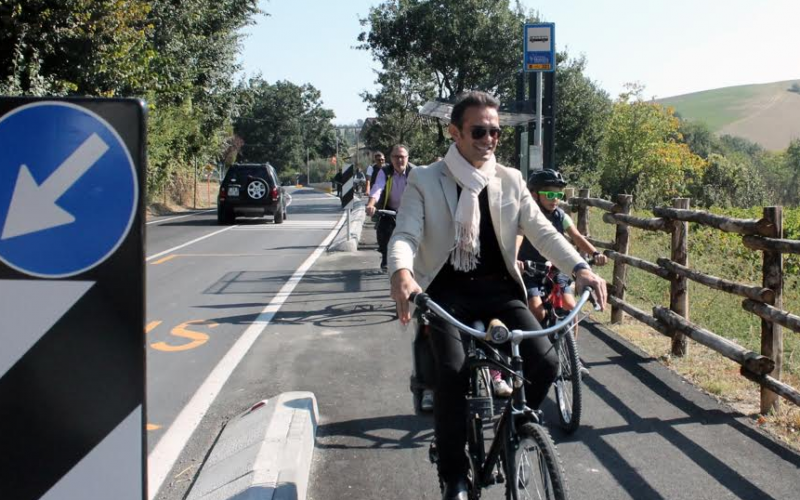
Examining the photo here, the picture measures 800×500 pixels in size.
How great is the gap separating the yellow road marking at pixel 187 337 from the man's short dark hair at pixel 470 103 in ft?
15.8

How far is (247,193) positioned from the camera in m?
25.4

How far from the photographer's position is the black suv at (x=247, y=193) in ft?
83.6

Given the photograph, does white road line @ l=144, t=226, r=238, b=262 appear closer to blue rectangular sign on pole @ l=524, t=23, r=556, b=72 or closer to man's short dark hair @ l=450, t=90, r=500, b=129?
blue rectangular sign on pole @ l=524, t=23, r=556, b=72

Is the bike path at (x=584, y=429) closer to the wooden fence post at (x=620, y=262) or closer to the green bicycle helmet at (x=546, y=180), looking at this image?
the wooden fence post at (x=620, y=262)

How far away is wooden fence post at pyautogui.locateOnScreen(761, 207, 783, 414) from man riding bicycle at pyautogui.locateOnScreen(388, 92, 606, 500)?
9.30ft

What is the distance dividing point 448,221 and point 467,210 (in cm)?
11

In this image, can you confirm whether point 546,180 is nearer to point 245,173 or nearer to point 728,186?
point 245,173

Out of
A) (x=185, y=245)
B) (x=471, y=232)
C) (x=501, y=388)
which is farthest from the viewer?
(x=185, y=245)

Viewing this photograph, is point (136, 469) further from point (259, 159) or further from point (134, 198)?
point (259, 159)

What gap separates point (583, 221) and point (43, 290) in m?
9.32

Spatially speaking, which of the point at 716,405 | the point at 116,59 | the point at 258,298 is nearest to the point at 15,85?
the point at 116,59

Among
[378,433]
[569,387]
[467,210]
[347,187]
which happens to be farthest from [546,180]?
[347,187]

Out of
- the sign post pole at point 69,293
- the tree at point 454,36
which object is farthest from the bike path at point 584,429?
the tree at point 454,36

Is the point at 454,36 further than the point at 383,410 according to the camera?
Yes
